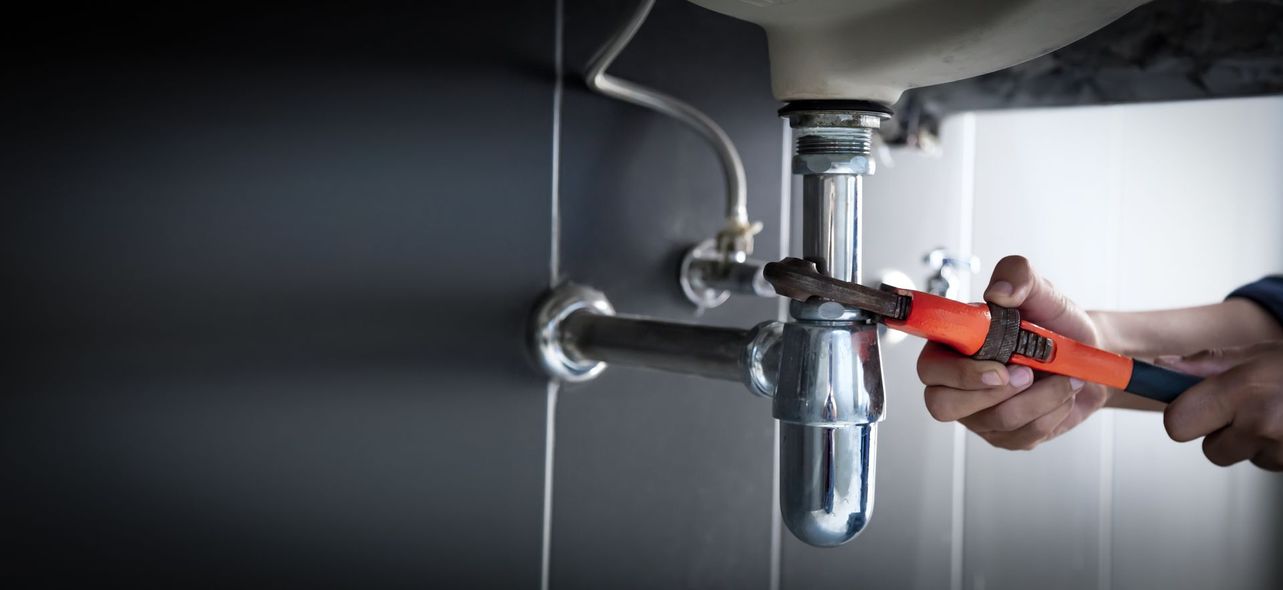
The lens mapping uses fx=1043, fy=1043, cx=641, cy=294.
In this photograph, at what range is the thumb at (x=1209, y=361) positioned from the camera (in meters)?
0.56

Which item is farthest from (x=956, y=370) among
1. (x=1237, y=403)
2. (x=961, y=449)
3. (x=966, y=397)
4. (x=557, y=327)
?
(x=961, y=449)

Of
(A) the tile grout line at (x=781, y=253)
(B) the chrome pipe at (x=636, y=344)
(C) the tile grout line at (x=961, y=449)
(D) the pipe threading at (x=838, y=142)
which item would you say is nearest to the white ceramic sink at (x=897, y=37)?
(D) the pipe threading at (x=838, y=142)

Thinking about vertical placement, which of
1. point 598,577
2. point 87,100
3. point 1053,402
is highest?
point 87,100

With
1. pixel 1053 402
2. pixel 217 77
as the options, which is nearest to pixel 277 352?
pixel 217 77

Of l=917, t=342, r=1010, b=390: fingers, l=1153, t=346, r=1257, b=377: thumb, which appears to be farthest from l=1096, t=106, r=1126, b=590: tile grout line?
l=917, t=342, r=1010, b=390: fingers

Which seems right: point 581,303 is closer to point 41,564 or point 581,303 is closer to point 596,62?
point 596,62

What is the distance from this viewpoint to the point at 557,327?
2.06 feet

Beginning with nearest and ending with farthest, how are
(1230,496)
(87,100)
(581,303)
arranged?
(87,100) < (581,303) < (1230,496)

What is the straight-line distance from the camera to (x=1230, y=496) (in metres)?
1.03

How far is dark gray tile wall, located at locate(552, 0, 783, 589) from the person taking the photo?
2.16 ft

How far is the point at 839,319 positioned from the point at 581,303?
0.24m

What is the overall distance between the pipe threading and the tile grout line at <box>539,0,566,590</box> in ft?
0.70

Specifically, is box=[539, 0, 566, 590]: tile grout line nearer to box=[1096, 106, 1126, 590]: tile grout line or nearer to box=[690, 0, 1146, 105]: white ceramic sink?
box=[690, 0, 1146, 105]: white ceramic sink

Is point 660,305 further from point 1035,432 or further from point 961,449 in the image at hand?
point 961,449
